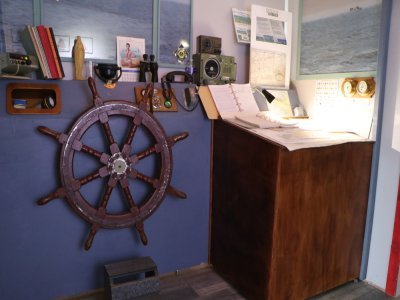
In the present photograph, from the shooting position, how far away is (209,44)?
2.15 m

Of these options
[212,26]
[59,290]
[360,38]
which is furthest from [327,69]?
[59,290]

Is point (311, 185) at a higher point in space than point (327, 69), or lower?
lower

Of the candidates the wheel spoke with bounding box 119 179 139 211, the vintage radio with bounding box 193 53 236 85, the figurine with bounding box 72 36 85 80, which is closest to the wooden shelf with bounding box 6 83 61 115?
the figurine with bounding box 72 36 85 80

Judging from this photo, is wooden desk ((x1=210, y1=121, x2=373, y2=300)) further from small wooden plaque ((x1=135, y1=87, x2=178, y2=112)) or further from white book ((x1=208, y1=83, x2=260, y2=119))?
small wooden plaque ((x1=135, y1=87, x2=178, y2=112))

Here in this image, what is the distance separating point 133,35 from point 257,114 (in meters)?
→ 0.90

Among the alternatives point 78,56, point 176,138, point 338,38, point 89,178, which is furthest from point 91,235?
point 338,38

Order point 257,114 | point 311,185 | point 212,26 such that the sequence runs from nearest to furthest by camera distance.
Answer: point 311,185 < point 257,114 < point 212,26

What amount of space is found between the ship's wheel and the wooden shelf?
0.11m

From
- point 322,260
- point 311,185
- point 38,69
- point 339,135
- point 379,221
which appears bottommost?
point 322,260

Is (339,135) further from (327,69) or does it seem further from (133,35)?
(133,35)

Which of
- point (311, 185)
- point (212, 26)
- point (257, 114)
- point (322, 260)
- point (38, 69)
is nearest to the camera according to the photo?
point (38, 69)

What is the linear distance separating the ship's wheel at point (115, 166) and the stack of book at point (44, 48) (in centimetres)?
17

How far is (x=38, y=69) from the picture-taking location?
1.56m

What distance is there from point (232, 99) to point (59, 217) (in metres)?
1.21
